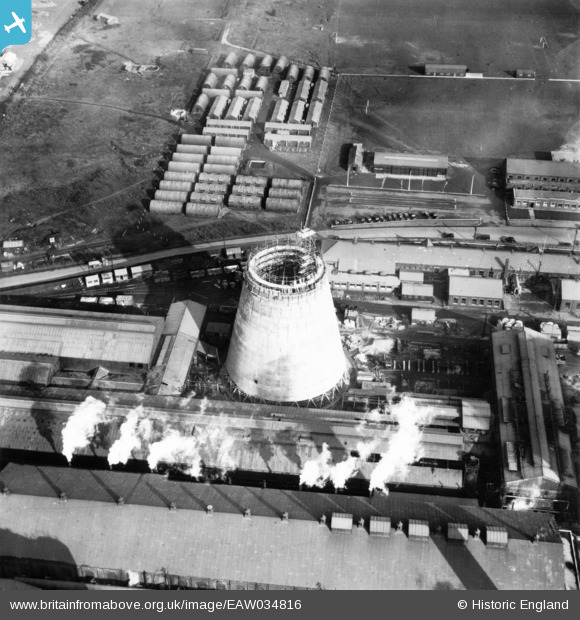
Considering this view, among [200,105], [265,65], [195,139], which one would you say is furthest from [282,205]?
[265,65]

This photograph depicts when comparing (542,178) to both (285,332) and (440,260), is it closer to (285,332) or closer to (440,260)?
(440,260)

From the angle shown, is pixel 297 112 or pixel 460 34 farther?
pixel 460 34

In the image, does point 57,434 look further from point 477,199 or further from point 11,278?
point 477,199

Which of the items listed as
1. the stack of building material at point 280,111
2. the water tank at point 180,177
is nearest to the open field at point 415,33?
the stack of building material at point 280,111

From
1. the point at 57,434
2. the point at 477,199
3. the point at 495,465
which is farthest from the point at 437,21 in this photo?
the point at 57,434

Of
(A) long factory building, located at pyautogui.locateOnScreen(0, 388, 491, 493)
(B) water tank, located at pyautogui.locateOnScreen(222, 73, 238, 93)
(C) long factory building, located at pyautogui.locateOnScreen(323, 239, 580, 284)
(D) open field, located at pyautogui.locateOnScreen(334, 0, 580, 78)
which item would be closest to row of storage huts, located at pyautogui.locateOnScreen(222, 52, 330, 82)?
(B) water tank, located at pyautogui.locateOnScreen(222, 73, 238, 93)

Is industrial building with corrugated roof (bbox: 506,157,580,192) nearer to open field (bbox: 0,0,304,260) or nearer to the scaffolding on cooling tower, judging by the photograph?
open field (bbox: 0,0,304,260)
